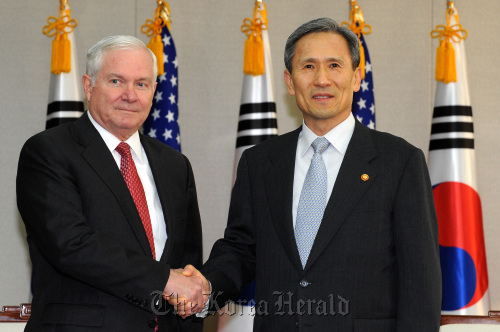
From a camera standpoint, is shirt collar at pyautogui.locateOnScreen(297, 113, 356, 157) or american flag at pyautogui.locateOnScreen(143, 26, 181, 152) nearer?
shirt collar at pyautogui.locateOnScreen(297, 113, 356, 157)

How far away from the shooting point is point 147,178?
2.74m

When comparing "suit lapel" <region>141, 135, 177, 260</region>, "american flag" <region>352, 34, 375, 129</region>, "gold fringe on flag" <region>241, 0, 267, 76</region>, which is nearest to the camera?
"suit lapel" <region>141, 135, 177, 260</region>

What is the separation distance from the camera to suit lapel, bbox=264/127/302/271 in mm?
2410

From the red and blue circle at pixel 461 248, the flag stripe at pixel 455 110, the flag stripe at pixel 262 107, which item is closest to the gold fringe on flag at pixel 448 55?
the flag stripe at pixel 455 110

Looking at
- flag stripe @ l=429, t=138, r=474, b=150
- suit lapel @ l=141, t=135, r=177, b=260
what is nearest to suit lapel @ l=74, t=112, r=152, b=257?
suit lapel @ l=141, t=135, r=177, b=260

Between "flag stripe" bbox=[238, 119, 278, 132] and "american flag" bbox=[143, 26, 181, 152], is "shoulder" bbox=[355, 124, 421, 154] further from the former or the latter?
"american flag" bbox=[143, 26, 181, 152]

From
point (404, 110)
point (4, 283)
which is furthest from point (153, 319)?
point (404, 110)

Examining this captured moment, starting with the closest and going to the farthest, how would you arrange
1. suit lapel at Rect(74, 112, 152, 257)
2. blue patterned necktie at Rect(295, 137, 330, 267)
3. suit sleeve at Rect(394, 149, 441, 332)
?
suit sleeve at Rect(394, 149, 441, 332) < blue patterned necktie at Rect(295, 137, 330, 267) < suit lapel at Rect(74, 112, 152, 257)

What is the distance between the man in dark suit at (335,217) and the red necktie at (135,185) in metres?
0.28

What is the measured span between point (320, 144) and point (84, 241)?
0.93 m

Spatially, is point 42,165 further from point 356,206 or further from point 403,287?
point 403,287

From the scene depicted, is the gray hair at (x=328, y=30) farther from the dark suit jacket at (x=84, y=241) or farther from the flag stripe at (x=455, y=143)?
the flag stripe at (x=455, y=143)

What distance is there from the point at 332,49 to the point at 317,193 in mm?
564

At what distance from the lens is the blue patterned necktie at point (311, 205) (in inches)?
94.6
